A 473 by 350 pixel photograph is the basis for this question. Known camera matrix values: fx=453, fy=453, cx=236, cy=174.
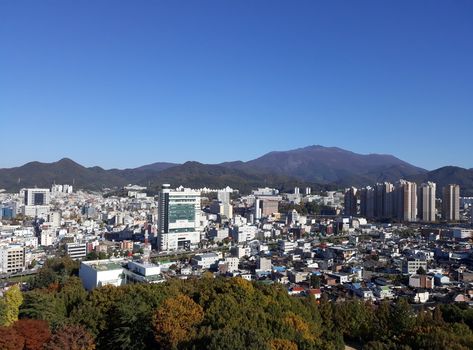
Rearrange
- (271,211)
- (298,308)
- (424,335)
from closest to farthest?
(424,335), (298,308), (271,211)

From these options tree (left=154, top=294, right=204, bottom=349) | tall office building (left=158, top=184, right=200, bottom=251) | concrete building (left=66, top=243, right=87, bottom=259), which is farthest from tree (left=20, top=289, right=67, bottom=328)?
tall office building (left=158, top=184, right=200, bottom=251)

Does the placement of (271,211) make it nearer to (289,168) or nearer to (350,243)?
(350,243)

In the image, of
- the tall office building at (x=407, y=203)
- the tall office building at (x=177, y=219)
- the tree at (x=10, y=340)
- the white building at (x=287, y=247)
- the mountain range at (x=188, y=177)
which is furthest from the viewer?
the mountain range at (x=188, y=177)

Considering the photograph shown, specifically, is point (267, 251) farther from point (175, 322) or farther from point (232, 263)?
point (175, 322)

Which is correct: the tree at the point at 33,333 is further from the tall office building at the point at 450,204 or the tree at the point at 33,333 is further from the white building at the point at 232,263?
the tall office building at the point at 450,204

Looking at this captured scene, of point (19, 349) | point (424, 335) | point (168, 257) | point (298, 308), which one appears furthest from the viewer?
point (168, 257)

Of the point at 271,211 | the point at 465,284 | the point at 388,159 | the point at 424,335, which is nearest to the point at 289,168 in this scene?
the point at 388,159

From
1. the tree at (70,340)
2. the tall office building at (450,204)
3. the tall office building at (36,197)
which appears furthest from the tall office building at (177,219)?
the tall office building at (36,197)

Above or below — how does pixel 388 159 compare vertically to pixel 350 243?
above
